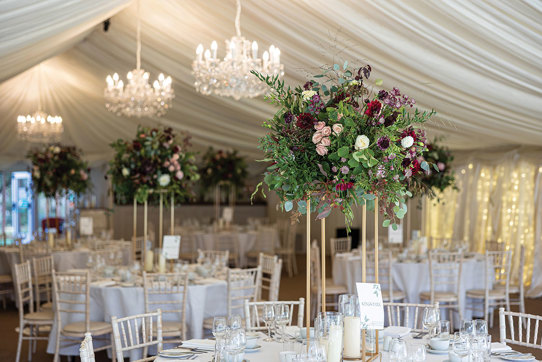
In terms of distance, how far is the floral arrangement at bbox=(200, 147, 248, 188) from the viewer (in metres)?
12.7

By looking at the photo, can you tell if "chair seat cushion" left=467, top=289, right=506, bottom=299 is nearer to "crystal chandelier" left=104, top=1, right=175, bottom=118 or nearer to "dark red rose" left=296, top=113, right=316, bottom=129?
"crystal chandelier" left=104, top=1, right=175, bottom=118

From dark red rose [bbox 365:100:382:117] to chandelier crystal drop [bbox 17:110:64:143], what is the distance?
28.9ft

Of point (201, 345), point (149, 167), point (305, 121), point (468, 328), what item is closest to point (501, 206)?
point (149, 167)

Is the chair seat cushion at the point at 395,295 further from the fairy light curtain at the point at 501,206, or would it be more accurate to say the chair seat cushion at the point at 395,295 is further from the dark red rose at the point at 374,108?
the dark red rose at the point at 374,108

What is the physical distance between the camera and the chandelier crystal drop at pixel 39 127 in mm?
10539

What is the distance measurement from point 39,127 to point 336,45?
744 cm

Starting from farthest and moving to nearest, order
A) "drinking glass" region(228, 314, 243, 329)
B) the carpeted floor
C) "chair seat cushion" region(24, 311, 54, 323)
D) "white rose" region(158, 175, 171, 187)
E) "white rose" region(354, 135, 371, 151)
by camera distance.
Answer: "white rose" region(158, 175, 171, 187) → the carpeted floor → "chair seat cushion" region(24, 311, 54, 323) → "drinking glass" region(228, 314, 243, 329) → "white rose" region(354, 135, 371, 151)

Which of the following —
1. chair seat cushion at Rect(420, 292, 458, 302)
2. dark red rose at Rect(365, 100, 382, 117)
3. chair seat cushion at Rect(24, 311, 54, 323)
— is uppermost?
dark red rose at Rect(365, 100, 382, 117)

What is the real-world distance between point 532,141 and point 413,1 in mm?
4522

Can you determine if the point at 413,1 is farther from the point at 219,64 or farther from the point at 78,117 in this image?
the point at 78,117

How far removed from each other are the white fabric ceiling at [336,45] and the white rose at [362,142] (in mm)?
408

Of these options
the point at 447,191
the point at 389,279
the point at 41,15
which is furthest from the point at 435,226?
the point at 41,15

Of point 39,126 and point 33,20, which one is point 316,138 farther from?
point 39,126

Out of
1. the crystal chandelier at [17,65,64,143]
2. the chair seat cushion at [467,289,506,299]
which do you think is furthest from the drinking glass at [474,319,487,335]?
the crystal chandelier at [17,65,64,143]
